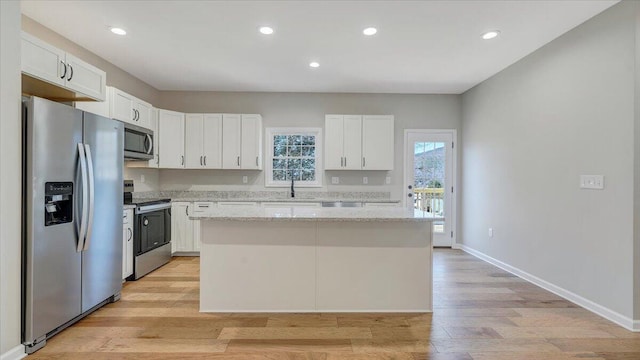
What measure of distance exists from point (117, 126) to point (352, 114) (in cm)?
347

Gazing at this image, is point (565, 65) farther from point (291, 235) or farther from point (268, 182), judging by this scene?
point (268, 182)

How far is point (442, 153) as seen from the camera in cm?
550

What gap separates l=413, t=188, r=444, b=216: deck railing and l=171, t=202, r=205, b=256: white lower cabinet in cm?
342

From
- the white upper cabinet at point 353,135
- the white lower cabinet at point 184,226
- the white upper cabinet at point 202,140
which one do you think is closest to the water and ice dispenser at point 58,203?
the white lower cabinet at point 184,226

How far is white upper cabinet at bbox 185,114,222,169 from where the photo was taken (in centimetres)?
508

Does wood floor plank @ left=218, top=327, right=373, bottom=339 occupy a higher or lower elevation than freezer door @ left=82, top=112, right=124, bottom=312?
lower

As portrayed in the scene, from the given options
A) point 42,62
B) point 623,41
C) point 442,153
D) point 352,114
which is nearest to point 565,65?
point 623,41

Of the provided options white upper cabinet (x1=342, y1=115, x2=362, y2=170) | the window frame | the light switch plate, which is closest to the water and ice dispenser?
the window frame

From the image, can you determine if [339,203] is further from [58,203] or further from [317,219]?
[58,203]

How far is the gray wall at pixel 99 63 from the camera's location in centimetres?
309

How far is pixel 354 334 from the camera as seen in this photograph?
96.3 inches

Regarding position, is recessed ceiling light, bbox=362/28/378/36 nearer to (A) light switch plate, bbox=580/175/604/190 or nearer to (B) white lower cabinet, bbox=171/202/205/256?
(A) light switch plate, bbox=580/175/604/190

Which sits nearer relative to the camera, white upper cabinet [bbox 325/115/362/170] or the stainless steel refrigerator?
the stainless steel refrigerator

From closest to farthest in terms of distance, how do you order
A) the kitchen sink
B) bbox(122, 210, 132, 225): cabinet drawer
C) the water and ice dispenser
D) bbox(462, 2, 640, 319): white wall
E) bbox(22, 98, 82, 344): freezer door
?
bbox(22, 98, 82, 344): freezer door, the water and ice dispenser, bbox(462, 2, 640, 319): white wall, bbox(122, 210, 132, 225): cabinet drawer, the kitchen sink
